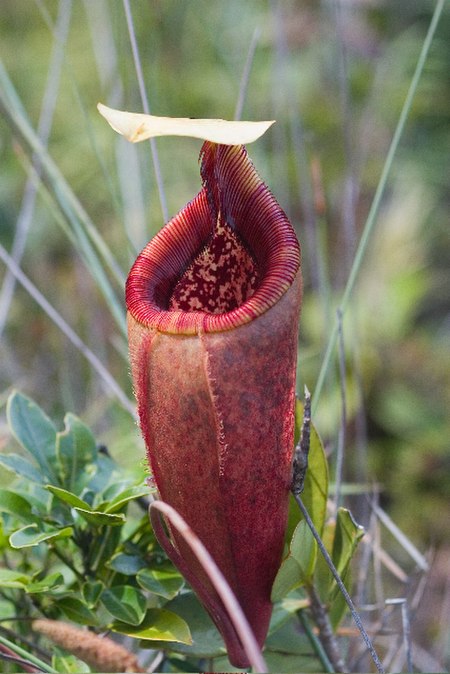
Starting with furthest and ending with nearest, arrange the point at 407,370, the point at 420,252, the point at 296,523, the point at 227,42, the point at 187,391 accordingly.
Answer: the point at 227,42 → the point at 420,252 → the point at 407,370 → the point at 296,523 → the point at 187,391

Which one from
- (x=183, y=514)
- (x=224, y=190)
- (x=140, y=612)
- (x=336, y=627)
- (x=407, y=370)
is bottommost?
(x=407, y=370)

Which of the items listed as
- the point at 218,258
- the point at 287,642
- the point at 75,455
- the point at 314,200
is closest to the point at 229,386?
the point at 218,258

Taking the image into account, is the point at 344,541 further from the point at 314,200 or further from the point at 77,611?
the point at 314,200

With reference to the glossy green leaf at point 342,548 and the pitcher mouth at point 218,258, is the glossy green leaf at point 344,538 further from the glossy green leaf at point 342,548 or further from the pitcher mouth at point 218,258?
the pitcher mouth at point 218,258

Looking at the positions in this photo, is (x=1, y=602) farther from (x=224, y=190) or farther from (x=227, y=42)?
(x=227, y=42)

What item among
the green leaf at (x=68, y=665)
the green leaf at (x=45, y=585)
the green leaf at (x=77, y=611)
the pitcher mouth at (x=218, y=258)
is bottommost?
the green leaf at (x=68, y=665)

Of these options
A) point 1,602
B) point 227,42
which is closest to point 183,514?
point 1,602

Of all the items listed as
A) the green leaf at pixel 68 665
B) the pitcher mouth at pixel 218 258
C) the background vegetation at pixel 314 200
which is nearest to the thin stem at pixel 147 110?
the pitcher mouth at pixel 218 258
